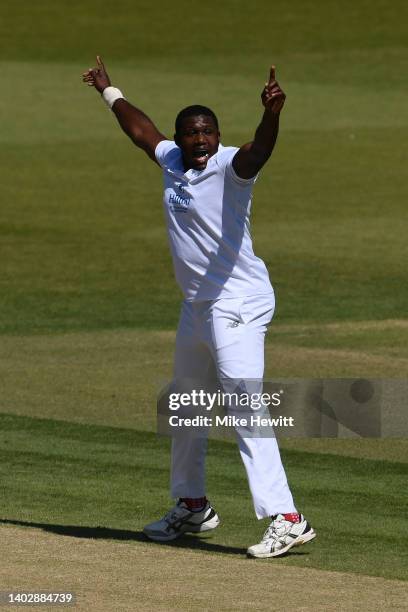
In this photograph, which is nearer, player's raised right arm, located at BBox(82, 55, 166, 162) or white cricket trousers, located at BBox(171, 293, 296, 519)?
white cricket trousers, located at BBox(171, 293, 296, 519)

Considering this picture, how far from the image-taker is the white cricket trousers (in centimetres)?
895

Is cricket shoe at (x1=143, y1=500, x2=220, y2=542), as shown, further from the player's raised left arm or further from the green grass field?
the player's raised left arm

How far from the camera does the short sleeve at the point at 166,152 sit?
9430 mm

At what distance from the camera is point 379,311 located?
19.7 meters

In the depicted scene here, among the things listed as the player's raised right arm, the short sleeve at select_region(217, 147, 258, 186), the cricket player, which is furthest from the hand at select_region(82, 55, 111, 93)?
the short sleeve at select_region(217, 147, 258, 186)

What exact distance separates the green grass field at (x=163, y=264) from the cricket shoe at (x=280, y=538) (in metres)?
0.10

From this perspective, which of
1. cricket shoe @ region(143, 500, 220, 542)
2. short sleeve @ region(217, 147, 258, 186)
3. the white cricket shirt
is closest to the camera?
short sleeve @ region(217, 147, 258, 186)

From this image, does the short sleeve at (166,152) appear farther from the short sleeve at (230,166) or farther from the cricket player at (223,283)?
the short sleeve at (230,166)

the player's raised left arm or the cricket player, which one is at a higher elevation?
the player's raised left arm

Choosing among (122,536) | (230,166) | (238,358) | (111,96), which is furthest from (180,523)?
(111,96)

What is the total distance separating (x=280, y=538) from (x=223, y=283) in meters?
1.36

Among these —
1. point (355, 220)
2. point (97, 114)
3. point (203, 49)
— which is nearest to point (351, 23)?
point (203, 49)

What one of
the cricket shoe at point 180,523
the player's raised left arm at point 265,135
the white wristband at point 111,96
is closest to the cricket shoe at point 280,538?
the cricket shoe at point 180,523

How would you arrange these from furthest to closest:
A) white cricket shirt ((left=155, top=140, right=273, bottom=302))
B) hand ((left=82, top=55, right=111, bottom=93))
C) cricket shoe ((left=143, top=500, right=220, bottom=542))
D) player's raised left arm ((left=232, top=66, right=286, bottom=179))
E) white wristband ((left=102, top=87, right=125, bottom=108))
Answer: hand ((left=82, top=55, right=111, bottom=93)) → white wristband ((left=102, top=87, right=125, bottom=108)) → cricket shoe ((left=143, top=500, right=220, bottom=542)) → white cricket shirt ((left=155, top=140, right=273, bottom=302)) → player's raised left arm ((left=232, top=66, right=286, bottom=179))
